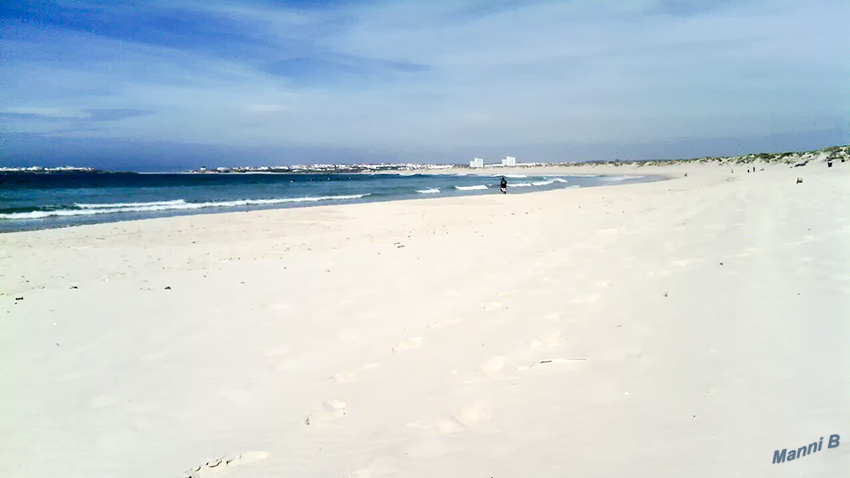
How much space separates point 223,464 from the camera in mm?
2789

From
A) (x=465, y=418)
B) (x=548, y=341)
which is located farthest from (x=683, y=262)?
(x=465, y=418)

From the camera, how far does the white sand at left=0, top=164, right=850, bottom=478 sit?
99.1 inches

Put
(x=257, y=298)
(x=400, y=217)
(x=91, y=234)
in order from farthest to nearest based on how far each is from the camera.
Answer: (x=400, y=217), (x=91, y=234), (x=257, y=298)

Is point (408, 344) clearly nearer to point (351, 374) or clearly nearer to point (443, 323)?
point (443, 323)

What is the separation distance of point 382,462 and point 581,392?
4.31 ft

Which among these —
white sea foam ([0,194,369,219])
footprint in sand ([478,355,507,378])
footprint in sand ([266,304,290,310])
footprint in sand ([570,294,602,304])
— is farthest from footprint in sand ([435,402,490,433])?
white sea foam ([0,194,369,219])

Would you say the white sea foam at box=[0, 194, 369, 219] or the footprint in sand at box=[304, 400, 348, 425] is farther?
the white sea foam at box=[0, 194, 369, 219]

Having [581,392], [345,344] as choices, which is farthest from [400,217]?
[581,392]

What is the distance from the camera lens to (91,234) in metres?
14.5

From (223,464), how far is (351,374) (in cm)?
126

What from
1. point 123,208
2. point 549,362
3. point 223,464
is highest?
point 123,208

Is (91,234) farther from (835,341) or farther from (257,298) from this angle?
(835,341)

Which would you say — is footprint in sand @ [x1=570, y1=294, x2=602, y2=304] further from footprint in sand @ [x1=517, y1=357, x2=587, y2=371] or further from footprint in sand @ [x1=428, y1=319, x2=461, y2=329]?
footprint in sand @ [x1=517, y1=357, x2=587, y2=371]

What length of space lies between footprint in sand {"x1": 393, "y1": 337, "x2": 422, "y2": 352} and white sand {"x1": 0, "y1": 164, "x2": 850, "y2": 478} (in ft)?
0.08
